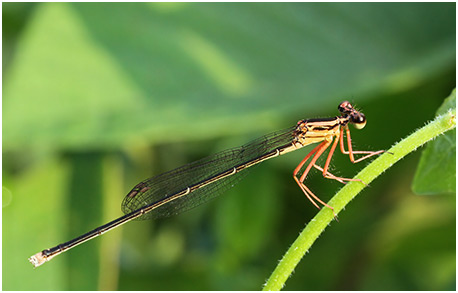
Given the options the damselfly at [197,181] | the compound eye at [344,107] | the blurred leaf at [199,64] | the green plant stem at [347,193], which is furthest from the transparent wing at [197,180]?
the green plant stem at [347,193]

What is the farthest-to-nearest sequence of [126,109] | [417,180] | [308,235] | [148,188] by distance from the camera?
[126,109] < [148,188] < [417,180] < [308,235]

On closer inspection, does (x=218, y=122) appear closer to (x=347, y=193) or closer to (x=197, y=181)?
(x=197, y=181)

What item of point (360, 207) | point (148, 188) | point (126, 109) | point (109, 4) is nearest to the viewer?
point (148, 188)

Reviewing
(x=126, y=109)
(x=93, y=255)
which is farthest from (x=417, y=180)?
(x=93, y=255)

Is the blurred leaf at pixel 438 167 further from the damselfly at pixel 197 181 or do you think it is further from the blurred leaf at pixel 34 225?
the blurred leaf at pixel 34 225

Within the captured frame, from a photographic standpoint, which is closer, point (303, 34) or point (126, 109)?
point (126, 109)

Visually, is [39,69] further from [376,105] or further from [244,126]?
[376,105]

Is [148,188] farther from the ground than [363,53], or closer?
closer

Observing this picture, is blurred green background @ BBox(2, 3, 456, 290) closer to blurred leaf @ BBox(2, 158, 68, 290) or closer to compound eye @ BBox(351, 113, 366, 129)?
blurred leaf @ BBox(2, 158, 68, 290)

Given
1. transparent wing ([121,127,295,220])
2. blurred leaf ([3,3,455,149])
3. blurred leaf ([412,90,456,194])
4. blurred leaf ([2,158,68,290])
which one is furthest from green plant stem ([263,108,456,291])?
blurred leaf ([2,158,68,290])
